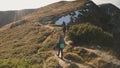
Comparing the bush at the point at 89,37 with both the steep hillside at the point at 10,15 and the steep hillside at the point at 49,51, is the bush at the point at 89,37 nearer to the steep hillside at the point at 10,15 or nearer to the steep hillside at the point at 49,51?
the steep hillside at the point at 49,51

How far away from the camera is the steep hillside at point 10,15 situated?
86.8m

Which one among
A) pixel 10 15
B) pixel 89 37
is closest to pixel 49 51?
pixel 89 37

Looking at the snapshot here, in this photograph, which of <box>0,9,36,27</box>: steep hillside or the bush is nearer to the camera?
the bush

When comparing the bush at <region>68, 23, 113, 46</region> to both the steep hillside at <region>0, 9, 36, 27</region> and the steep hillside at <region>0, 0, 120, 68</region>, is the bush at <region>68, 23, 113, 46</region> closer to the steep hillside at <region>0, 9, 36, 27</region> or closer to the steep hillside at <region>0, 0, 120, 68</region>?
the steep hillside at <region>0, 0, 120, 68</region>

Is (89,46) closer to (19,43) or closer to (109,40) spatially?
(109,40)

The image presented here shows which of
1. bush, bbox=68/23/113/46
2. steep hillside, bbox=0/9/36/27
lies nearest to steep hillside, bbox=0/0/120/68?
bush, bbox=68/23/113/46

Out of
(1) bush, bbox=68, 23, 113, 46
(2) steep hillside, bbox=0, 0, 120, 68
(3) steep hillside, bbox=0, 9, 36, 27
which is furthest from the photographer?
(3) steep hillside, bbox=0, 9, 36, 27

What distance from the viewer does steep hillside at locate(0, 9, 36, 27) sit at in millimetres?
86762

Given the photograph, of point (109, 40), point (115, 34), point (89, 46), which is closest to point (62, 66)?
point (89, 46)

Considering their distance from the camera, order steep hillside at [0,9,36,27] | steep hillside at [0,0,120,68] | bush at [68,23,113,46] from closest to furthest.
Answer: steep hillside at [0,0,120,68], bush at [68,23,113,46], steep hillside at [0,9,36,27]

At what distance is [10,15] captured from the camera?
91.1 m

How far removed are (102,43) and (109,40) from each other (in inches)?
43.1

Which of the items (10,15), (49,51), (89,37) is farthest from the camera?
(10,15)

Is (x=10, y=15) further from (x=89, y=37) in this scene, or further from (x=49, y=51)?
(x=49, y=51)
